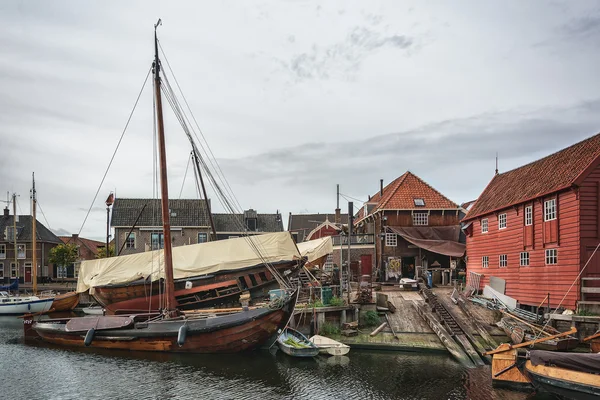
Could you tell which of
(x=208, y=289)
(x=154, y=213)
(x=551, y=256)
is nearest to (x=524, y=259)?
(x=551, y=256)

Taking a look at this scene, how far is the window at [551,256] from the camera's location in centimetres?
2567

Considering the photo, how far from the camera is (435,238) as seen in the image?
147ft

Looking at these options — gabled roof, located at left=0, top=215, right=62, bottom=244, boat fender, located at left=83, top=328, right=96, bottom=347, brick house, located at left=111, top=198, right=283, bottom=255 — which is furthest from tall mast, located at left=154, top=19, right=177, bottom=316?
gabled roof, located at left=0, top=215, right=62, bottom=244

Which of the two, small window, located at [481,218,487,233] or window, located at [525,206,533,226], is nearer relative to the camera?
window, located at [525,206,533,226]

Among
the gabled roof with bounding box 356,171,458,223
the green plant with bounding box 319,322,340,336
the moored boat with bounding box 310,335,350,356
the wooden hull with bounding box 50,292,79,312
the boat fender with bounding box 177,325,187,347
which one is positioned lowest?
the wooden hull with bounding box 50,292,79,312

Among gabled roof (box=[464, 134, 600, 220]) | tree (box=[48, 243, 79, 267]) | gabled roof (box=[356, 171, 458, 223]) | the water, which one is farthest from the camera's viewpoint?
tree (box=[48, 243, 79, 267])

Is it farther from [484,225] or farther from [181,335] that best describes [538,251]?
[181,335]

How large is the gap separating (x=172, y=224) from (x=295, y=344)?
40519 millimetres

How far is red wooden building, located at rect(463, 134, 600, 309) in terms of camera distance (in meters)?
24.0

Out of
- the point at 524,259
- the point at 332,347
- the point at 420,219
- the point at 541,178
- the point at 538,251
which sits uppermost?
the point at 541,178

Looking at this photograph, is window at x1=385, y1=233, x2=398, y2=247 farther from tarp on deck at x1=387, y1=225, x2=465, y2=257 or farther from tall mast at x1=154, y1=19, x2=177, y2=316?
tall mast at x1=154, y1=19, x2=177, y2=316

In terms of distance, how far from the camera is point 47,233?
2891 inches

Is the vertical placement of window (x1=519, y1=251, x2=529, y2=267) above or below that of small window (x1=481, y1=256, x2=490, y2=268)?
above

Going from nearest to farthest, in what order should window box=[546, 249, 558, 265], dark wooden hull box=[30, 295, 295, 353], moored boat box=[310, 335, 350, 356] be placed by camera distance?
moored boat box=[310, 335, 350, 356], dark wooden hull box=[30, 295, 295, 353], window box=[546, 249, 558, 265]
